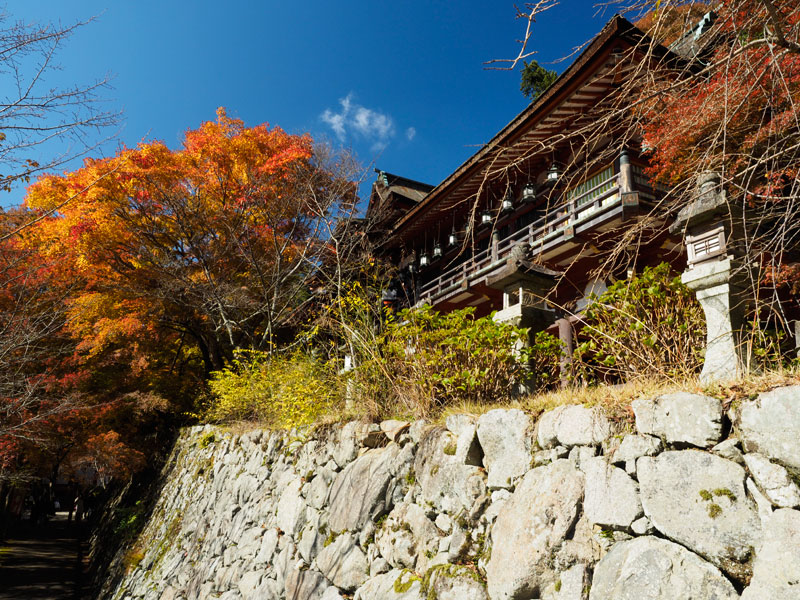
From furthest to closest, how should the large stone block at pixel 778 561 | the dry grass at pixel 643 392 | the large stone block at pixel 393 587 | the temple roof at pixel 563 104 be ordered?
the temple roof at pixel 563 104
the large stone block at pixel 393 587
the dry grass at pixel 643 392
the large stone block at pixel 778 561

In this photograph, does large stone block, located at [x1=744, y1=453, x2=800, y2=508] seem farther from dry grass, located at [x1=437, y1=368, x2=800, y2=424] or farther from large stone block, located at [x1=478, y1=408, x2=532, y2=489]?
large stone block, located at [x1=478, y1=408, x2=532, y2=489]

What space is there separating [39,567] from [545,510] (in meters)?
18.3

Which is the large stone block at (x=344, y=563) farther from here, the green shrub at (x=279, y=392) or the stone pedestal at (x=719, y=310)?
the stone pedestal at (x=719, y=310)

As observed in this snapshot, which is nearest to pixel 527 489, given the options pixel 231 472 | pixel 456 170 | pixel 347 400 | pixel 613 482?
pixel 613 482

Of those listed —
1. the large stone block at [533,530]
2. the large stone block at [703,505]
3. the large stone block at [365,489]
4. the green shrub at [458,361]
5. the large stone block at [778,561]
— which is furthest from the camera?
the large stone block at [365,489]

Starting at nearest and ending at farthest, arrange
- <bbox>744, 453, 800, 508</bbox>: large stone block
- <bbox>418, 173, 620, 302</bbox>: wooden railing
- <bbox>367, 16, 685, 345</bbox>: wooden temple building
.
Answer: <bbox>744, 453, 800, 508</bbox>: large stone block < <bbox>367, 16, 685, 345</bbox>: wooden temple building < <bbox>418, 173, 620, 302</bbox>: wooden railing

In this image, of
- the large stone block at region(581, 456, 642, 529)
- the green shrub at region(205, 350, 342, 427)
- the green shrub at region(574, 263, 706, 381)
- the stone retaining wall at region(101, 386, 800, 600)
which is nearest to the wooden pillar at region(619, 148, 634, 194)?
the green shrub at region(574, 263, 706, 381)

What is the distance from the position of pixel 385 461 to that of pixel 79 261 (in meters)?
13.3

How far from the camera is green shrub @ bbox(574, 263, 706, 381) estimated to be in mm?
3770

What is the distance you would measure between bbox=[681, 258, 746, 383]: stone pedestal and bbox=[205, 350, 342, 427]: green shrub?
4.67 metres

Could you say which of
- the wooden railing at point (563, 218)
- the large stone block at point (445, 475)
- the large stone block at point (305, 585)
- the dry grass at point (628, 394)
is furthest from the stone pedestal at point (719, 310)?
the large stone block at point (305, 585)

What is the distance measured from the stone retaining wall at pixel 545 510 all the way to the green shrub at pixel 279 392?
1.73 feet

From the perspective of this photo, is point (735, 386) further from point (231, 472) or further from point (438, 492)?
point (231, 472)

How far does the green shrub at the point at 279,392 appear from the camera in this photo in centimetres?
696
